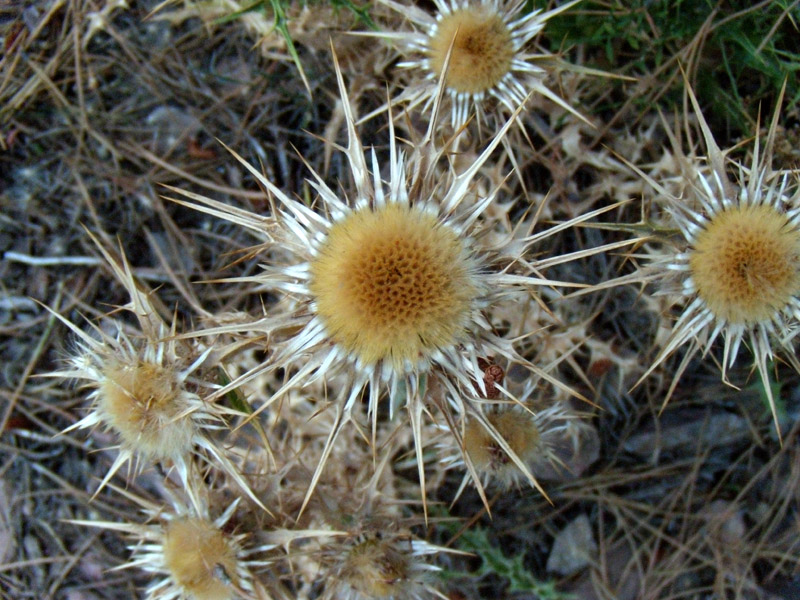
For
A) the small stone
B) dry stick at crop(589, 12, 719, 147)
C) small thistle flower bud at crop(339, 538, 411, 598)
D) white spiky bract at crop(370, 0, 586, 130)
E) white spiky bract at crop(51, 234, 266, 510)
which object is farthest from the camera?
the small stone

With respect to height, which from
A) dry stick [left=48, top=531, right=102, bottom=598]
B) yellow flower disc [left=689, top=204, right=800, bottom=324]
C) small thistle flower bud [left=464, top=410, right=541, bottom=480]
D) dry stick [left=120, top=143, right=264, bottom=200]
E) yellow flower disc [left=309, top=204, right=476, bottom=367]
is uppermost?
dry stick [left=120, top=143, right=264, bottom=200]

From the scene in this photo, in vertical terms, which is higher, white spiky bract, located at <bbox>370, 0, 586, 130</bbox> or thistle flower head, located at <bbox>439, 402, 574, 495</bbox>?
white spiky bract, located at <bbox>370, 0, 586, 130</bbox>

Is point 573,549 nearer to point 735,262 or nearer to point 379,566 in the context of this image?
point 379,566

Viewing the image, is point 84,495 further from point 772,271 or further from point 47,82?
point 772,271

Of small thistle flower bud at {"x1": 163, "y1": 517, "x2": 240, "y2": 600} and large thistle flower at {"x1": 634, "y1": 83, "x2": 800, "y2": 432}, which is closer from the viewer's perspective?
large thistle flower at {"x1": 634, "y1": 83, "x2": 800, "y2": 432}

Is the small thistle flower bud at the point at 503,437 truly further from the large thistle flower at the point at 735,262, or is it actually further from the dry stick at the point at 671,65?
the dry stick at the point at 671,65

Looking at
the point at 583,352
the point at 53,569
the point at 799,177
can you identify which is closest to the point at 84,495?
the point at 53,569

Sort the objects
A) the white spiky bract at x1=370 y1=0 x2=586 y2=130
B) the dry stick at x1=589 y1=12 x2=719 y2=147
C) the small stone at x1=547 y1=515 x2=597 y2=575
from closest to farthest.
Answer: the white spiky bract at x1=370 y1=0 x2=586 y2=130
the dry stick at x1=589 y1=12 x2=719 y2=147
the small stone at x1=547 y1=515 x2=597 y2=575

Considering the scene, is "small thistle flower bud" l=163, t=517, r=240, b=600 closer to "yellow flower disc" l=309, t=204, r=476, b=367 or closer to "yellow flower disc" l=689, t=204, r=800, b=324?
"yellow flower disc" l=309, t=204, r=476, b=367

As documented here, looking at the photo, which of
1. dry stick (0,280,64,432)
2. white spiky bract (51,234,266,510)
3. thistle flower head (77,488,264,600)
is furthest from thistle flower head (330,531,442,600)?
dry stick (0,280,64,432)
